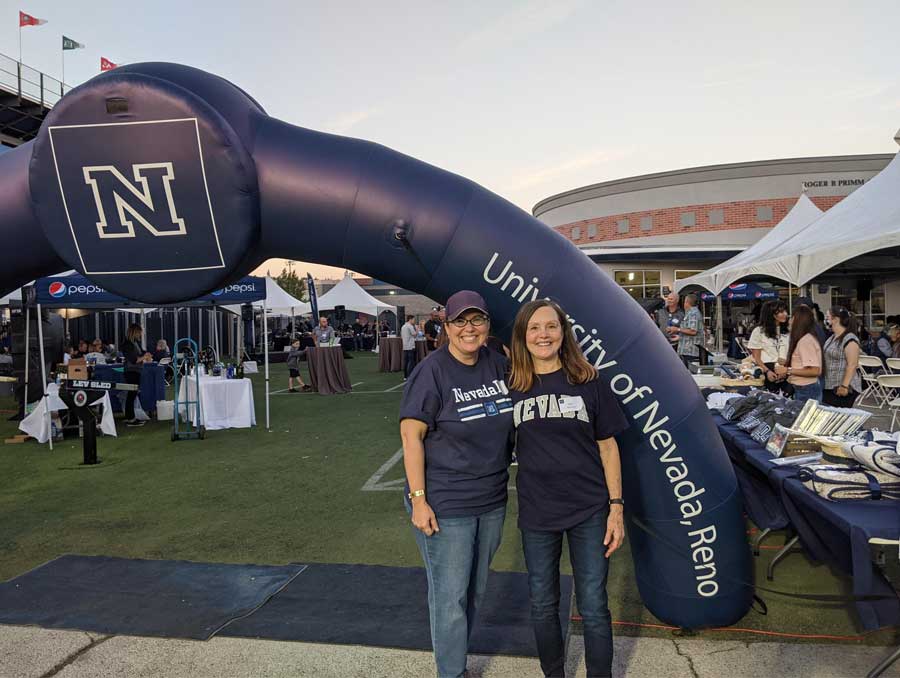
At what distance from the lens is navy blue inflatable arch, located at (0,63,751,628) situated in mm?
3336

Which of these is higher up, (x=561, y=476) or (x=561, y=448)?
(x=561, y=448)

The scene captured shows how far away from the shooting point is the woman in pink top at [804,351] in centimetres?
584

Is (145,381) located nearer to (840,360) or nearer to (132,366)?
(132,366)

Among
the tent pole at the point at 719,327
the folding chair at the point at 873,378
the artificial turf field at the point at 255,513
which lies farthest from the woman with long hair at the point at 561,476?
the tent pole at the point at 719,327

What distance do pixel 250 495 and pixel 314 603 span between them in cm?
289

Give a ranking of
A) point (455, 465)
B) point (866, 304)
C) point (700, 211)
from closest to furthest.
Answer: point (455, 465) < point (866, 304) < point (700, 211)

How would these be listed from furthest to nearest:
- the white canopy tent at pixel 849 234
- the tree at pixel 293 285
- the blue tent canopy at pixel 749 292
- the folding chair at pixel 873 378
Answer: the tree at pixel 293 285, the blue tent canopy at pixel 749 292, the folding chair at pixel 873 378, the white canopy tent at pixel 849 234

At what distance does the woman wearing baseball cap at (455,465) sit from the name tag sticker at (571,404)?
0.72 ft

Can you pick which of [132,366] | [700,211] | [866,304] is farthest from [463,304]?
[700,211]

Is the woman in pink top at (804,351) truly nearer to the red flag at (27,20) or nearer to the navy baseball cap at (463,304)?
the navy baseball cap at (463,304)

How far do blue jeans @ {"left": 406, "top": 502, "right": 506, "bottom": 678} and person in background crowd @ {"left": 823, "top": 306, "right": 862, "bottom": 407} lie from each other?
15.8ft

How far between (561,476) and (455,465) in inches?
17.0

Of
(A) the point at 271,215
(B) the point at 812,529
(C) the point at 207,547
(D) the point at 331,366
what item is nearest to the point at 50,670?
(C) the point at 207,547

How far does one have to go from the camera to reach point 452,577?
8.83 feet
